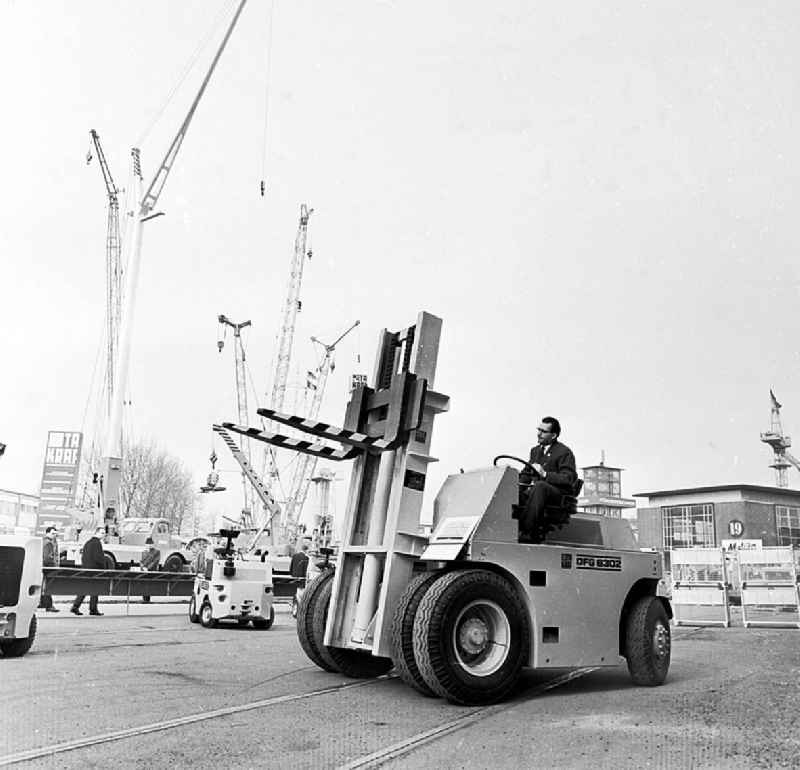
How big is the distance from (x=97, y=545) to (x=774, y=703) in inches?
720

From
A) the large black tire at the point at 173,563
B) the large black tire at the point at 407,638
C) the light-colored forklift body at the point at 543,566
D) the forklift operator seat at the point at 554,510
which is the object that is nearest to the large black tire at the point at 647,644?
the light-colored forklift body at the point at 543,566

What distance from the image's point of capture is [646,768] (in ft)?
15.7

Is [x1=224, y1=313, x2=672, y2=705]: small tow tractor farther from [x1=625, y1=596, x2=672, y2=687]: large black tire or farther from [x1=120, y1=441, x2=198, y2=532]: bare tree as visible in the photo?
A: [x1=120, y1=441, x2=198, y2=532]: bare tree

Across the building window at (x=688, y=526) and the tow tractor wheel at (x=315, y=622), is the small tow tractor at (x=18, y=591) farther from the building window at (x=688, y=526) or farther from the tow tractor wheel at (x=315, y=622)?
the building window at (x=688, y=526)

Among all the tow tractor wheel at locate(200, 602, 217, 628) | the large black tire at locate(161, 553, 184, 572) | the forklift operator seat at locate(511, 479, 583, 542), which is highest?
the forklift operator seat at locate(511, 479, 583, 542)

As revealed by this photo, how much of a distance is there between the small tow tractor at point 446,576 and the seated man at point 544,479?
0.14 m

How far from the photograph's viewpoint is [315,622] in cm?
852

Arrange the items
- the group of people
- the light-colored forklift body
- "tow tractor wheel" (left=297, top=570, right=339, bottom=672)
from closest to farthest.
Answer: the light-colored forklift body < "tow tractor wheel" (left=297, top=570, right=339, bottom=672) < the group of people

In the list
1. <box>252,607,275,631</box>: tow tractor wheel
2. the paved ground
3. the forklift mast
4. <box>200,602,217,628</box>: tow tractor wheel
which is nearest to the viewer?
the paved ground

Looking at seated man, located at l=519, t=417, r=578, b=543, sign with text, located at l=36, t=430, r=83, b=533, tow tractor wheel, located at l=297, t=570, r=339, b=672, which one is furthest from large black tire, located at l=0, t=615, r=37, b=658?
sign with text, located at l=36, t=430, r=83, b=533

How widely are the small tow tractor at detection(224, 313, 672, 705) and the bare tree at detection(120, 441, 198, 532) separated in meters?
65.7

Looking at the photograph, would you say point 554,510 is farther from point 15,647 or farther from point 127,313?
point 127,313

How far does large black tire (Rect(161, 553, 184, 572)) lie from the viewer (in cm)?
3303

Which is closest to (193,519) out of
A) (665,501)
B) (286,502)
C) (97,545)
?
(286,502)
